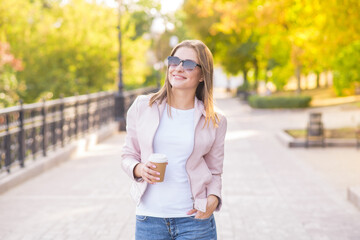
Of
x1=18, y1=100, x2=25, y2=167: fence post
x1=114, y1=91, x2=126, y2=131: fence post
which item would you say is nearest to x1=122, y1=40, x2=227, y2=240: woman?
x1=18, y1=100, x2=25, y2=167: fence post

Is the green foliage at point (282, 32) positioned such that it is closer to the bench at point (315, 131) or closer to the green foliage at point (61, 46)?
the bench at point (315, 131)

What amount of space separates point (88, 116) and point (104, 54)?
36.8 feet

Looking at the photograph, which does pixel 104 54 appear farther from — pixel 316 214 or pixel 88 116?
pixel 316 214

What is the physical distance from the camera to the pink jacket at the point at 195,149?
2965mm

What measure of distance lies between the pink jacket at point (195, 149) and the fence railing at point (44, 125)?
6001 mm

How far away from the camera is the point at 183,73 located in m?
3.04

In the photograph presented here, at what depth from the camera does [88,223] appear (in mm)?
6711

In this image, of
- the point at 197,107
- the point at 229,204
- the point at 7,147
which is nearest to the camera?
the point at 197,107

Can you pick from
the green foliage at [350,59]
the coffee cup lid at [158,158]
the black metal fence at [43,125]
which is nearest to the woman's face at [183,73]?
the coffee cup lid at [158,158]

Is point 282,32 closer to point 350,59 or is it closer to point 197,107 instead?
point 350,59

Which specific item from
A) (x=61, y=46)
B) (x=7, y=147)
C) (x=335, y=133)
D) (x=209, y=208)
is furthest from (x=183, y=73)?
(x=61, y=46)

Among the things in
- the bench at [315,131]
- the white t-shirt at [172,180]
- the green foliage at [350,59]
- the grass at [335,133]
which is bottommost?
the grass at [335,133]

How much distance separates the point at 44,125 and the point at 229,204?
15.4 ft

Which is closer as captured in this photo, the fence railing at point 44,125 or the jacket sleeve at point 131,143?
the jacket sleeve at point 131,143
